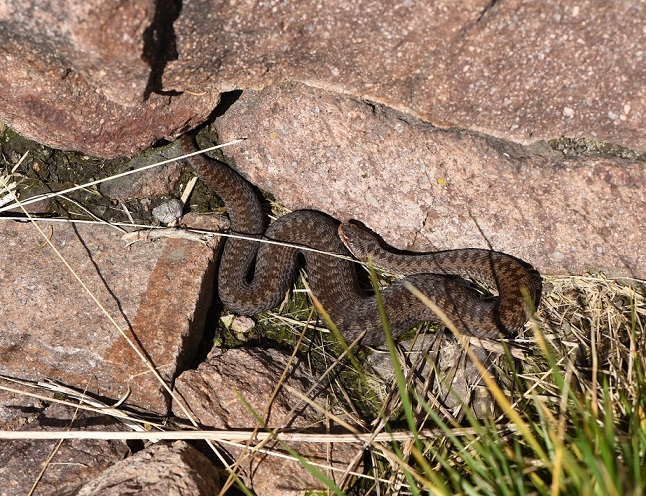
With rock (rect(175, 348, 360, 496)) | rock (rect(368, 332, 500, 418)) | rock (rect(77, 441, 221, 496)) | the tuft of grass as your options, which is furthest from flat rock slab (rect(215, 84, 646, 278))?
rock (rect(77, 441, 221, 496))

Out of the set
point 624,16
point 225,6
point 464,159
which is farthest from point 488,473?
point 225,6

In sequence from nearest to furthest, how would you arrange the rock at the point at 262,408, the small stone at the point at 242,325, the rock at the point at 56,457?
the rock at the point at 56,457 → the rock at the point at 262,408 → the small stone at the point at 242,325

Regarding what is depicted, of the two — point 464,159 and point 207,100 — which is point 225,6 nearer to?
point 207,100

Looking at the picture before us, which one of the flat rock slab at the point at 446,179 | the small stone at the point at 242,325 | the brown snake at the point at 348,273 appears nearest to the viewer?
the flat rock slab at the point at 446,179

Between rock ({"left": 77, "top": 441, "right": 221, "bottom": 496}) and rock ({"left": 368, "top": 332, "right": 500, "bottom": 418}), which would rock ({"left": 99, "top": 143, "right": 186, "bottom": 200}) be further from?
rock ({"left": 368, "top": 332, "right": 500, "bottom": 418})

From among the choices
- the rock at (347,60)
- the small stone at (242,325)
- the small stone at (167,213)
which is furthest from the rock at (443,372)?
the small stone at (167,213)

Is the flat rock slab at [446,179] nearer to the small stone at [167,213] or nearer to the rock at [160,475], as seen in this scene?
the small stone at [167,213]

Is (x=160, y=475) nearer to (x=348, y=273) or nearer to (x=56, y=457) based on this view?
(x=56, y=457)
